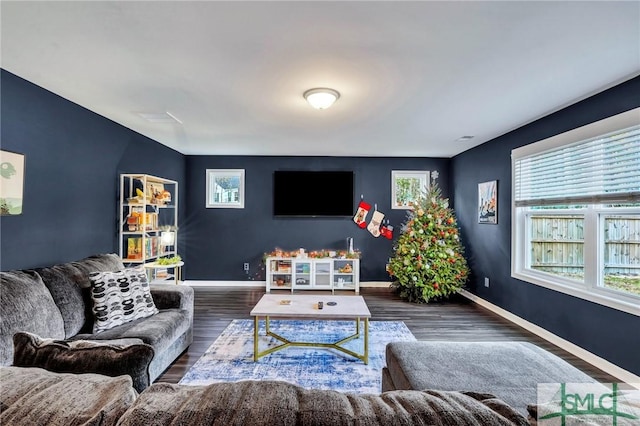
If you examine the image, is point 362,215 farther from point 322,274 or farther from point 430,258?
point 430,258

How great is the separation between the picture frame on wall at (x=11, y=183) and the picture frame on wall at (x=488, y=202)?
5.32 metres

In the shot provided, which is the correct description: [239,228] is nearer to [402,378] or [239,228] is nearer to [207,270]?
[207,270]

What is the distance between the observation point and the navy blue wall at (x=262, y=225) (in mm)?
6078

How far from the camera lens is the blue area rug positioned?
258 cm

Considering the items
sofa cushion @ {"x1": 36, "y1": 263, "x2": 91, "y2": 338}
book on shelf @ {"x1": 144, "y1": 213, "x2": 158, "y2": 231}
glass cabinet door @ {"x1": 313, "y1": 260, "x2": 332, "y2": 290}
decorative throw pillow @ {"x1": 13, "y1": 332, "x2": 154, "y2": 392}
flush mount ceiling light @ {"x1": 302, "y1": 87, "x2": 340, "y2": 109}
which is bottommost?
glass cabinet door @ {"x1": 313, "y1": 260, "x2": 332, "y2": 290}

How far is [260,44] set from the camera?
208 centimetres

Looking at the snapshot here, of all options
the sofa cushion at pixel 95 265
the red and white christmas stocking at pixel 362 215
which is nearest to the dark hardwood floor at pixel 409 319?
the sofa cushion at pixel 95 265

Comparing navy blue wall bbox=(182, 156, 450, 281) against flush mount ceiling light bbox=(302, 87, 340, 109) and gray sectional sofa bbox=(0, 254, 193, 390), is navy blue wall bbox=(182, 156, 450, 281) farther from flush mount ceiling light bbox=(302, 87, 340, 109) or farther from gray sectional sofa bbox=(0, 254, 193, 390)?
flush mount ceiling light bbox=(302, 87, 340, 109)

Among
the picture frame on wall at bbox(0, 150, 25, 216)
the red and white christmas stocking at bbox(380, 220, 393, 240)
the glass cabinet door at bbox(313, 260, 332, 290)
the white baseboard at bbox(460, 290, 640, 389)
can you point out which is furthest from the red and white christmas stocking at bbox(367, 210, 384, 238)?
the picture frame on wall at bbox(0, 150, 25, 216)

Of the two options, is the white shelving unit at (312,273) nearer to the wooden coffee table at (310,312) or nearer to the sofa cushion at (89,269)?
the wooden coffee table at (310,312)

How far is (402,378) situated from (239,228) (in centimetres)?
486

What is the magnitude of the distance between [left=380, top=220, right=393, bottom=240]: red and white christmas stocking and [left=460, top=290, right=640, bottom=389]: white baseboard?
80.0 inches

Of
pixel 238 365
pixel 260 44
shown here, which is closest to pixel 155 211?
pixel 238 365

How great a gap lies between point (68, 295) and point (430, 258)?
4498 millimetres
